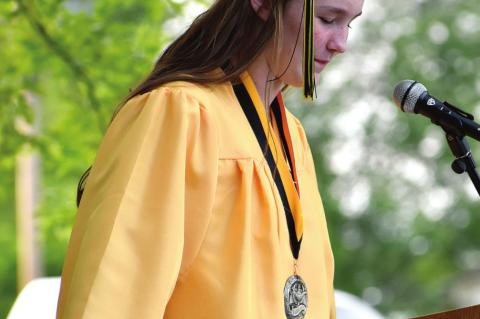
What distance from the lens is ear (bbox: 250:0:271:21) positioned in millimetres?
2629

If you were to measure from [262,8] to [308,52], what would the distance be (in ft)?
0.64

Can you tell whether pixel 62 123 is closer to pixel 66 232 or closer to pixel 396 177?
pixel 66 232

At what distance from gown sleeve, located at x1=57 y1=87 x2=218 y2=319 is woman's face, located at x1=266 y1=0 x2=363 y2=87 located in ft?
0.93

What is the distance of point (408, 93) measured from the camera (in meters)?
2.64

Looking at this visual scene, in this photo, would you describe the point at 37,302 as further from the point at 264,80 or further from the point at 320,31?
the point at 320,31

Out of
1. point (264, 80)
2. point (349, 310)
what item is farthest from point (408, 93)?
point (349, 310)

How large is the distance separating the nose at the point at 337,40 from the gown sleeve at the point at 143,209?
1.20 feet

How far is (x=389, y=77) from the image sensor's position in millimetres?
13516

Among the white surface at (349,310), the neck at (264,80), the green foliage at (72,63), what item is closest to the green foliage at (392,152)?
the green foliage at (72,63)

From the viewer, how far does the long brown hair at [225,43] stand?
262 cm

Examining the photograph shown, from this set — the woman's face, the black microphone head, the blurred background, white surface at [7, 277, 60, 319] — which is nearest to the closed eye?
the woman's face

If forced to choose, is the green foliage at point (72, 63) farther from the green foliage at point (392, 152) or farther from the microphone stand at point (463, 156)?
the green foliage at point (392, 152)

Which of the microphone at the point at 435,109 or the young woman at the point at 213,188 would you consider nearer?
the young woman at the point at 213,188

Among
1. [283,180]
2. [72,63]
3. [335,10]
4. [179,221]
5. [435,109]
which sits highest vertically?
[72,63]
